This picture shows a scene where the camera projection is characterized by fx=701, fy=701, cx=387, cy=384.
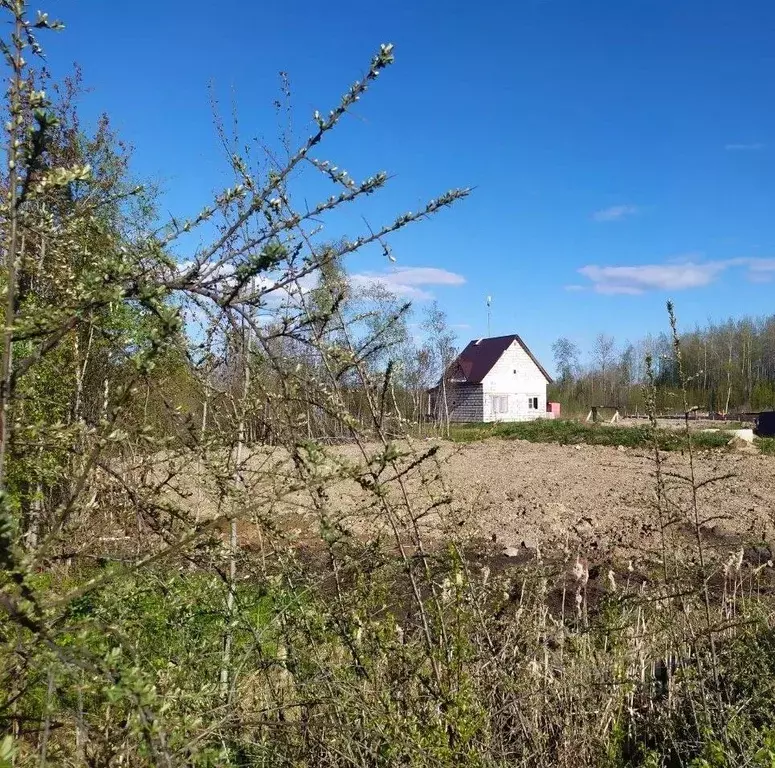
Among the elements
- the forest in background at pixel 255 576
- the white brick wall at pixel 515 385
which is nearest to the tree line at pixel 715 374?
the white brick wall at pixel 515 385

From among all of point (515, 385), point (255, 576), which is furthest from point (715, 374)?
point (255, 576)

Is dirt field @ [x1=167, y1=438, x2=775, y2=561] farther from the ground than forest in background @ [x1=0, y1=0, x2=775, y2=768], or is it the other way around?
forest in background @ [x1=0, y1=0, x2=775, y2=768]

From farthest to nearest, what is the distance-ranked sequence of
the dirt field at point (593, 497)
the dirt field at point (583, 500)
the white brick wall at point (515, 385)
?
1. the white brick wall at point (515, 385)
2. the dirt field at point (593, 497)
3. the dirt field at point (583, 500)

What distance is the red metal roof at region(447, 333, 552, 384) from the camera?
40.8 metres

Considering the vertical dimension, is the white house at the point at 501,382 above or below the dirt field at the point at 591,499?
above

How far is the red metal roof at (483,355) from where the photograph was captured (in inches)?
1606

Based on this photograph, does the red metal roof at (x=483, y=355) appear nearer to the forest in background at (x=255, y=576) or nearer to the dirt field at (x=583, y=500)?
the dirt field at (x=583, y=500)

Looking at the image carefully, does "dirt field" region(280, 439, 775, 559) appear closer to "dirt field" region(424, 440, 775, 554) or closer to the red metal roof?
"dirt field" region(424, 440, 775, 554)

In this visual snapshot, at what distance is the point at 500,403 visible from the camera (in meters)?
41.6

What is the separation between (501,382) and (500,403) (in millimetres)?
1251

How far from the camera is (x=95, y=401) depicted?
7863 mm

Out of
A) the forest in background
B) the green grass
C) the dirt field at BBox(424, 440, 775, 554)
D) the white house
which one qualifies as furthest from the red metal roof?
the forest in background

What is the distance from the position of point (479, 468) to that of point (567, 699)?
50.9 ft

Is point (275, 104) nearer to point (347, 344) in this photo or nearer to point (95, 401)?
point (347, 344)
